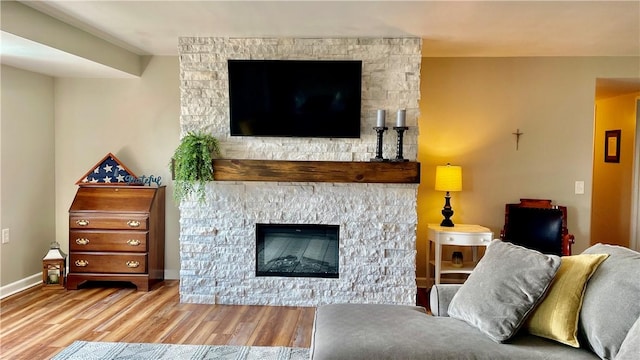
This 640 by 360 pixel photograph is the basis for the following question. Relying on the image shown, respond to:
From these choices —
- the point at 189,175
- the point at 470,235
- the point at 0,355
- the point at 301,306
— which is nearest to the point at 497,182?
the point at 470,235

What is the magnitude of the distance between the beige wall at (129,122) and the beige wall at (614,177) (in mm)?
5082

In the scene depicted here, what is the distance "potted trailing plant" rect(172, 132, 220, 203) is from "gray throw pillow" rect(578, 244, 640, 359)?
286 centimetres

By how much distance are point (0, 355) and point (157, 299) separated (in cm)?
134

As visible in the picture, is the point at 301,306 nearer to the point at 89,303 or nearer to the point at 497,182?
the point at 89,303

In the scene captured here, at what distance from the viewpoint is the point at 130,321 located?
11.9 ft

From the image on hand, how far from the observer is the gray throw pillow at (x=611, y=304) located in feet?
6.24

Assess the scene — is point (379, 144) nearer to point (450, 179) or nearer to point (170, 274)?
point (450, 179)

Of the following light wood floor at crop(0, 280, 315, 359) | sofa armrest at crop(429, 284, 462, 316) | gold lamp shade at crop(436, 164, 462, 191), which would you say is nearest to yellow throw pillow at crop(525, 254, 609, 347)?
sofa armrest at crop(429, 284, 462, 316)

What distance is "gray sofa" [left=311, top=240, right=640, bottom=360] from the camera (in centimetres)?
193

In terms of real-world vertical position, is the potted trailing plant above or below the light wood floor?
above

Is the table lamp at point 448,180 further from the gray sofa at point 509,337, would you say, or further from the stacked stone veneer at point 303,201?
the gray sofa at point 509,337

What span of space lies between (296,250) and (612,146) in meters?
4.25

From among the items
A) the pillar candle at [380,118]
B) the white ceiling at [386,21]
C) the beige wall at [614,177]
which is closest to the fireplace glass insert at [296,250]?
the pillar candle at [380,118]

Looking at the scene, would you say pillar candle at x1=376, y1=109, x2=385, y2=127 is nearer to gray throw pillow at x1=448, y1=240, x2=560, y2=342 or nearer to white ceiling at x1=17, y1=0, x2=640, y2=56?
white ceiling at x1=17, y1=0, x2=640, y2=56
